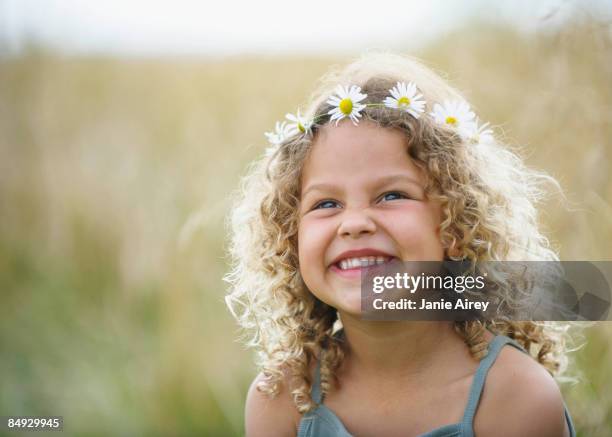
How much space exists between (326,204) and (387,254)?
0.75 feet

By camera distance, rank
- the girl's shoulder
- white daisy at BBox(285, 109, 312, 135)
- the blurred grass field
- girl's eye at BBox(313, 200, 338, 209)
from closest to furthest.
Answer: the girl's shoulder
girl's eye at BBox(313, 200, 338, 209)
white daisy at BBox(285, 109, 312, 135)
the blurred grass field

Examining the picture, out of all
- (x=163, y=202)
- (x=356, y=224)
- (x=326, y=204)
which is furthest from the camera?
(x=163, y=202)

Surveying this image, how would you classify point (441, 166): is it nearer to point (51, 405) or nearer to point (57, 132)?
point (51, 405)

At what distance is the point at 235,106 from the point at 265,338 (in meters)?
1.70

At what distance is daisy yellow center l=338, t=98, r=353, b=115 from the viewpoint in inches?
75.1

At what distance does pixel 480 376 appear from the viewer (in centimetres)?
182

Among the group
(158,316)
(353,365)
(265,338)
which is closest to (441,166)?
(353,365)

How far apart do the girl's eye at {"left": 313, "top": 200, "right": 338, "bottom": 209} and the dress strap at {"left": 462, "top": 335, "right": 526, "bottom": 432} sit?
553 mm

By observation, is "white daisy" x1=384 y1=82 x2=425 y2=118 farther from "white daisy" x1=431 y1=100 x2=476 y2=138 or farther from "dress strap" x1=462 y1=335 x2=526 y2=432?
"dress strap" x1=462 y1=335 x2=526 y2=432

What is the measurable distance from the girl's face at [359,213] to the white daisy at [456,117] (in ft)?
0.50

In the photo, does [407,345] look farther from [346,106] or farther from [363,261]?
[346,106]

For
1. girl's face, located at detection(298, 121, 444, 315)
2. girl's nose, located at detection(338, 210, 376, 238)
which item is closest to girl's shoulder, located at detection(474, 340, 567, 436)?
girl's face, located at detection(298, 121, 444, 315)

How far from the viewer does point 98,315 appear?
327cm

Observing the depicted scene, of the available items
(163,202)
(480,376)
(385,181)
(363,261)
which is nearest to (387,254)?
(363,261)
